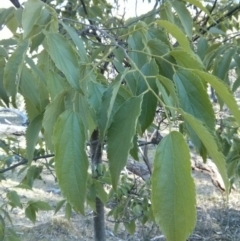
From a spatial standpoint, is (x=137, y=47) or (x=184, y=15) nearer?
(x=137, y=47)

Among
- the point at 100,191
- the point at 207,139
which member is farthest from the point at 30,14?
the point at 100,191

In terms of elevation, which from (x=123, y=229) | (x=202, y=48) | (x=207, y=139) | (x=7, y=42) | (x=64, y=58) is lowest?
(x=123, y=229)

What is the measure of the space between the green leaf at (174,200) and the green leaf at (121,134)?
59 mm

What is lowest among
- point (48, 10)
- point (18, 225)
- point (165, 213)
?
point (18, 225)

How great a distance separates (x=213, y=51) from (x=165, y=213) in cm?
77

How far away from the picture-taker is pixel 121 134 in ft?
1.38

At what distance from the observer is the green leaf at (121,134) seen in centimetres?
41

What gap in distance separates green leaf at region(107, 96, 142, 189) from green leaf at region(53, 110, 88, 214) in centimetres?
3

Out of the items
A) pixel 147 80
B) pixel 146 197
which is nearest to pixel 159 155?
pixel 147 80

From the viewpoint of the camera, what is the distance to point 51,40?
0.52m

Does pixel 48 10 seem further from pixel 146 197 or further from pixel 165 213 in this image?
pixel 146 197

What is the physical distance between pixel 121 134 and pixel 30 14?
221 mm

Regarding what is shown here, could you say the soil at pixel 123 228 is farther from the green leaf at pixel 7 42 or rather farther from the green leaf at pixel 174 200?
the green leaf at pixel 174 200

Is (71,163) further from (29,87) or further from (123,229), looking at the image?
(123,229)
